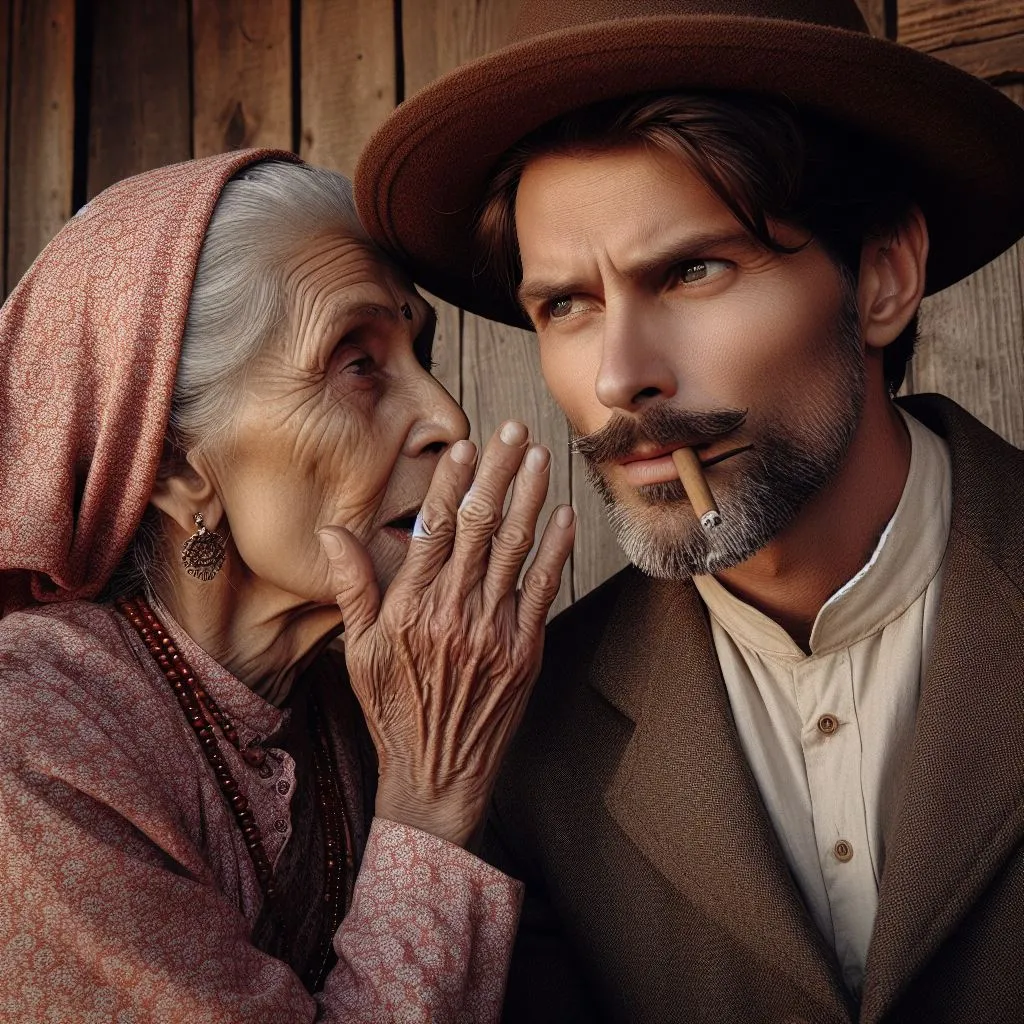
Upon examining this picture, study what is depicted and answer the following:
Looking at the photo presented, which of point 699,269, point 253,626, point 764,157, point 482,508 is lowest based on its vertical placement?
point 253,626

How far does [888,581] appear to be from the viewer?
213 centimetres

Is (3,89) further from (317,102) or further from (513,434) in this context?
(513,434)

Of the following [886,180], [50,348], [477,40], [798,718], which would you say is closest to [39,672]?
[50,348]

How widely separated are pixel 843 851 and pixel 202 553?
50.1 inches

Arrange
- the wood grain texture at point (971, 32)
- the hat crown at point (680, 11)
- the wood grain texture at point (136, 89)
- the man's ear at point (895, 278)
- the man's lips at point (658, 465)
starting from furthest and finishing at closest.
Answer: the wood grain texture at point (136, 89) → the wood grain texture at point (971, 32) → the man's ear at point (895, 278) → the man's lips at point (658, 465) → the hat crown at point (680, 11)

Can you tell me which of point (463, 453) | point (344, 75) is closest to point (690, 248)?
point (463, 453)

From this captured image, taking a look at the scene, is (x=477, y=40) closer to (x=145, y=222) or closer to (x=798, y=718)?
(x=145, y=222)

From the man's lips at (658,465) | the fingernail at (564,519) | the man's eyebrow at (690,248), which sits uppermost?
the man's eyebrow at (690,248)

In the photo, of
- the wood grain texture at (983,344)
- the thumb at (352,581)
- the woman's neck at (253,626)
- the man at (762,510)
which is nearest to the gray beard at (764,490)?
the man at (762,510)

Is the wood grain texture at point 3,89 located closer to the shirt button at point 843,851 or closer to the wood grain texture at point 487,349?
the wood grain texture at point 487,349

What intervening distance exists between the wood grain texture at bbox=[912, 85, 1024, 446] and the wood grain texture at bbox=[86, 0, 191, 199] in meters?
2.28

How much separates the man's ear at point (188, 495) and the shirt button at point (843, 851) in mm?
1270

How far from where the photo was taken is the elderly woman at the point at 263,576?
1901mm

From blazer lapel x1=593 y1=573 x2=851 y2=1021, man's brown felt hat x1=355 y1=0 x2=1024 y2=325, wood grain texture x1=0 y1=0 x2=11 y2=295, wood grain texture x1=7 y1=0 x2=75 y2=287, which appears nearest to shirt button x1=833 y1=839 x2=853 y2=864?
blazer lapel x1=593 y1=573 x2=851 y2=1021
